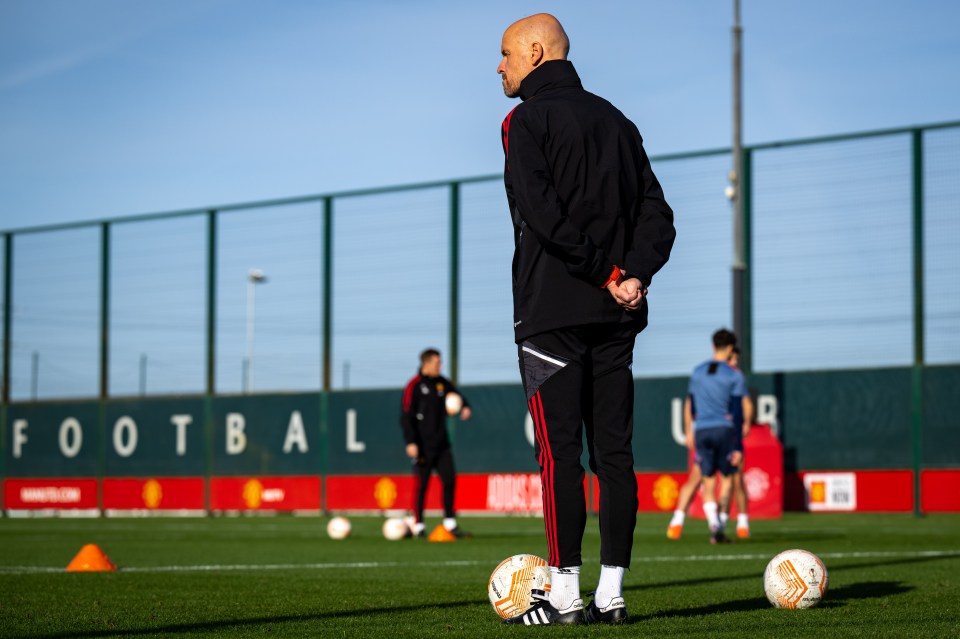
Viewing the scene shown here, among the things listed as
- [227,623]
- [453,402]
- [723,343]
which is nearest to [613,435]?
[227,623]

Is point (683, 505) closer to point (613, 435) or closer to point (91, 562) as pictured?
point (91, 562)

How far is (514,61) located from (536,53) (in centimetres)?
9

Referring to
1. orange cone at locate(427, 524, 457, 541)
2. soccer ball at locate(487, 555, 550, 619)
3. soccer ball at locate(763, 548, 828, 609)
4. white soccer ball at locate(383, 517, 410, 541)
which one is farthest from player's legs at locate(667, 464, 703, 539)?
soccer ball at locate(487, 555, 550, 619)

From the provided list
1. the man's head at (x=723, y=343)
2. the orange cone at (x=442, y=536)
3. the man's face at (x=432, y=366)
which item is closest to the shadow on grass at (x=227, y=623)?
the man's head at (x=723, y=343)

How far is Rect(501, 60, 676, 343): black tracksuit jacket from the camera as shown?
525 centimetres

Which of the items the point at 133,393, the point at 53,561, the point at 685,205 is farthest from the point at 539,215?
the point at 133,393

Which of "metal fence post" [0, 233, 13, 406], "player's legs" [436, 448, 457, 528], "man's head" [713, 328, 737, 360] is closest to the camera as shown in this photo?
"man's head" [713, 328, 737, 360]

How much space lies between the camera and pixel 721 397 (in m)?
12.9

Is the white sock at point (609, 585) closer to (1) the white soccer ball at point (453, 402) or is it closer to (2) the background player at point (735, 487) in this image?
(2) the background player at point (735, 487)

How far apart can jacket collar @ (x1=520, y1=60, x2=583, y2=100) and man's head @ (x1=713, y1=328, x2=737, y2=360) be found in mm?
7790

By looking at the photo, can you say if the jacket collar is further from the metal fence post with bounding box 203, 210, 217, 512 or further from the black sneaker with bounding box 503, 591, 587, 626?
the metal fence post with bounding box 203, 210, 217, 512

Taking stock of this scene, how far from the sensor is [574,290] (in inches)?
208

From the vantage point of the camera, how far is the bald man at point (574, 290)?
5.28 m

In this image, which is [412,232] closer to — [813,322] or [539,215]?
[813,322]
